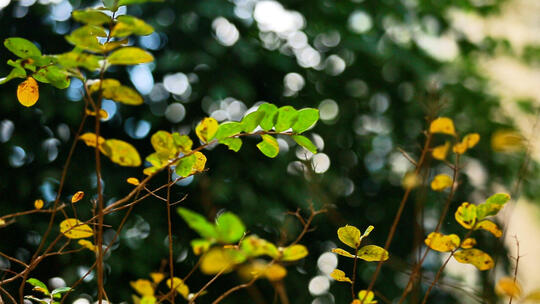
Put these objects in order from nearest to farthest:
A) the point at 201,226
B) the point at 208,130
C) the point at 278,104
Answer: the point at 201,226, the point at 208,130, the point at 278,104

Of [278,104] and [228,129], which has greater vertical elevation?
[228,129]

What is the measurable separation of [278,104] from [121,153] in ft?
4.36

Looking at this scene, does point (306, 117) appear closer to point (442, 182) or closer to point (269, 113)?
point (269, 113)

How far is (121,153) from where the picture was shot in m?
0.26

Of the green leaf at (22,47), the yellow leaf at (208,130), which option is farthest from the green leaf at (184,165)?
the green leaf at (22,47)

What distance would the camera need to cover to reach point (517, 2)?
2.24m

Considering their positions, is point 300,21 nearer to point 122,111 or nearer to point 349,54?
point 349,54

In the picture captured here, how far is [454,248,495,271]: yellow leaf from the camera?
Result: 1.07 ft

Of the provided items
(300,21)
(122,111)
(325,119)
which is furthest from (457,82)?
(122,111)

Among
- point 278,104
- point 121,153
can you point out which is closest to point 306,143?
point 121,153

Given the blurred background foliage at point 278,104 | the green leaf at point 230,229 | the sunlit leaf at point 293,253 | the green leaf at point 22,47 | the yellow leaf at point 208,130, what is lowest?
the blurred background foliage at point 278,104

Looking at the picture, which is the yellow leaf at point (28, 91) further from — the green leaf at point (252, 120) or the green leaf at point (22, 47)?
the green leaf at point (252, 120)

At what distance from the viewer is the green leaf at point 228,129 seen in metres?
0.30

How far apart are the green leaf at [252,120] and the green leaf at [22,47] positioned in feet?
0.49
